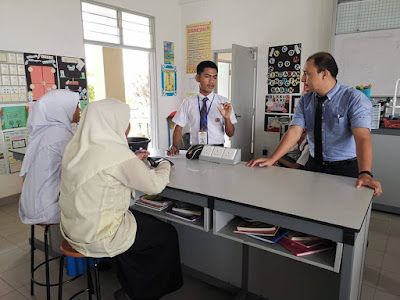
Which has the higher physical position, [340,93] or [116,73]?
[116,73]

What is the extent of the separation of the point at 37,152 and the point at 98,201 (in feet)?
1.98

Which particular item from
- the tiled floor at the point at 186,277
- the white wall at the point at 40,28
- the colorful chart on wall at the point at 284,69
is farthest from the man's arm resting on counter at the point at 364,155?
the white wall at the point at 40,28

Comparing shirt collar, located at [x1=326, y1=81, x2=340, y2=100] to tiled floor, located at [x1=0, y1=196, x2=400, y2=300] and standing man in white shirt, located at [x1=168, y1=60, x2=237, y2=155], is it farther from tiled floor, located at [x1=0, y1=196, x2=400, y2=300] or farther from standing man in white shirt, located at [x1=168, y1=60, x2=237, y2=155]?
tiled floor, located at [x1=0, y1=196, x2=400, y2=300]

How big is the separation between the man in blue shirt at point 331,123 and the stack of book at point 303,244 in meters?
0.53

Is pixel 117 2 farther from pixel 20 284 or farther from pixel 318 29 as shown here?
pixel 20 284

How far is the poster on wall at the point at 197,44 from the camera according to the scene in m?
5.37

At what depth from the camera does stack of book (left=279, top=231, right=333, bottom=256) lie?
133cm

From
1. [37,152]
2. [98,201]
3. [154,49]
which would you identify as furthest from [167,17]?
[98,201]

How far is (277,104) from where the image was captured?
15.8ft

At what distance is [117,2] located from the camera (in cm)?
464

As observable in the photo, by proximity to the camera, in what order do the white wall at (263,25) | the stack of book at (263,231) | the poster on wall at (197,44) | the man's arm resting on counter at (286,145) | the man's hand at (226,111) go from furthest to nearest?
the poster on wall at (197,44) < the white wall at (263,25) < the man's hand at (226,111) < the man's arm resting on counter at (286,145) < the stack of book at (263,231)

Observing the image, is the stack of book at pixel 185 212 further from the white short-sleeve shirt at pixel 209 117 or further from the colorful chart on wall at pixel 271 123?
the colorful chart on wall at pixel 271 123

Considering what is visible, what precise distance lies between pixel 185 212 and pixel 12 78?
3.07m

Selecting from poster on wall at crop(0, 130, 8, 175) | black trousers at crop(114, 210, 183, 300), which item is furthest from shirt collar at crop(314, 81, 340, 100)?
poster on wall at crop(0, 130, 8, 175)
